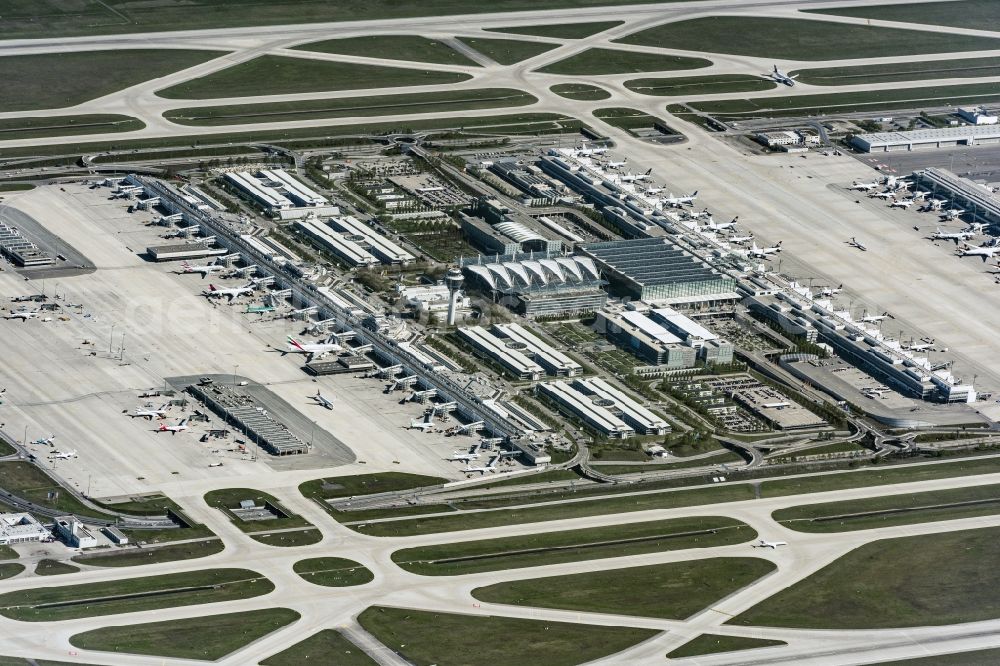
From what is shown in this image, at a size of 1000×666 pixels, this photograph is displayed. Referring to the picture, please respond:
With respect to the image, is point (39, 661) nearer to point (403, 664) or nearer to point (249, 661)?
point (249, 661)

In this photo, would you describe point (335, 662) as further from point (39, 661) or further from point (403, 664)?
point (39, 661)

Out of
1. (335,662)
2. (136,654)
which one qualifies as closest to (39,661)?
(136,654)

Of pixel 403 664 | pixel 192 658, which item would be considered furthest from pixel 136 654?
pixel 403 664

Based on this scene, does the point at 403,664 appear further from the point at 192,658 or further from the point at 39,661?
the point at 39,661

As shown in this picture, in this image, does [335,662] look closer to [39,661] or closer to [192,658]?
[192,658]
